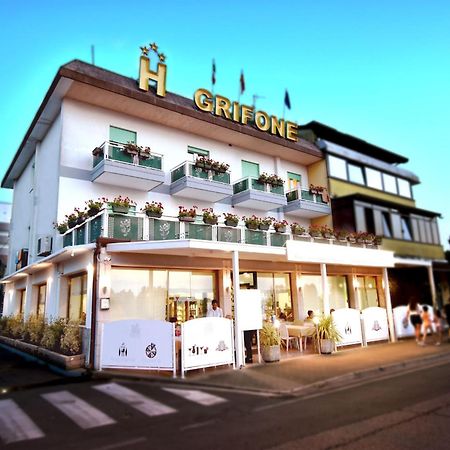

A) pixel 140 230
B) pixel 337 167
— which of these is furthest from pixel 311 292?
pixel 140 230

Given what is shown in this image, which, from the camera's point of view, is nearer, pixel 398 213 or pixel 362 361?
pixel 362 361

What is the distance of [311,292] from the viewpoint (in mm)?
19453

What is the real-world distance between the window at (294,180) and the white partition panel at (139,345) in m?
15.4

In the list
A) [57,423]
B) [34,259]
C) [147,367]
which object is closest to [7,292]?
[34,259]

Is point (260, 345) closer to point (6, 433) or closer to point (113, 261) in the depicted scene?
point (113, 261)

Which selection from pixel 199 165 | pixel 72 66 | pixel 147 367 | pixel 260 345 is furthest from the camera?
pixel 199 165

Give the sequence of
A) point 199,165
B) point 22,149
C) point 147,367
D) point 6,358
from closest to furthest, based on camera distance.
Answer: point 147,367, point 6,358, point 199,165, point 22,149

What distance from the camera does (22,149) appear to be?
2131 centimetres

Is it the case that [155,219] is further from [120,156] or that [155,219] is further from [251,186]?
[251,186]

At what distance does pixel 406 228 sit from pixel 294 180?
790cm

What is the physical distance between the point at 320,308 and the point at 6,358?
14.3 meters

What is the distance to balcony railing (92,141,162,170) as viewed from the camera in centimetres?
1540

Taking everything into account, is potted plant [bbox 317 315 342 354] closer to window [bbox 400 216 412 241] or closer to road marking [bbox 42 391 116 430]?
road marking [bbox 42 391 116 430]

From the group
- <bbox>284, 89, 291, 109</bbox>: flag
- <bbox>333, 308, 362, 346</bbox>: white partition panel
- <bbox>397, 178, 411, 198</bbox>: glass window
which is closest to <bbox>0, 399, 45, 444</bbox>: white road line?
<bbox>333, 308, 362, 346</bbox>: white partition panel
